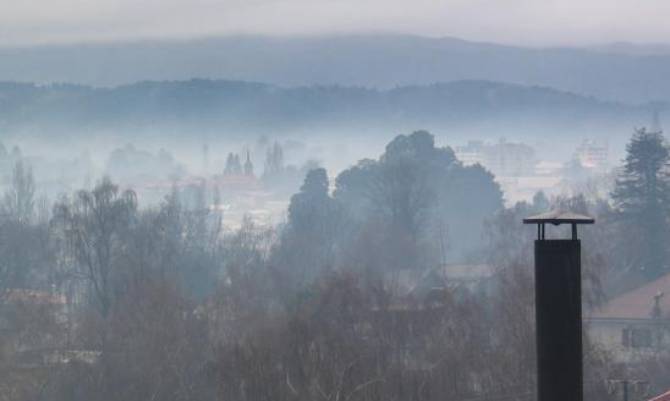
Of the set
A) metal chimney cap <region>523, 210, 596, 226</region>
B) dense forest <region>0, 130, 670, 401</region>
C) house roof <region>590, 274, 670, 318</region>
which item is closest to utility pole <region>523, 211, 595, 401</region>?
metal chimney cap <region>523, 210, 596, 226</region>

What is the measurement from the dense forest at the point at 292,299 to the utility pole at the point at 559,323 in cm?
1669

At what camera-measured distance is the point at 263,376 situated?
36781 mm

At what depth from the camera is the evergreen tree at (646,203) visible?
67.3 metres

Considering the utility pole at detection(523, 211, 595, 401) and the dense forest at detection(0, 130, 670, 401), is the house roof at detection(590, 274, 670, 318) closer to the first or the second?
the dense forest at detection(0, 130, 670, 401)

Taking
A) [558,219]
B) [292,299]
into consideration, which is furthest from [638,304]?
[558,219]

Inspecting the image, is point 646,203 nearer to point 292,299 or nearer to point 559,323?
point 292,299

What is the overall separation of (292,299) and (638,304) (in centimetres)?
1248

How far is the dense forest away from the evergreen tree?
7cm

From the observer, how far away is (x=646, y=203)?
6956 centimetres

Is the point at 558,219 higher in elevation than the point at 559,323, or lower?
higher

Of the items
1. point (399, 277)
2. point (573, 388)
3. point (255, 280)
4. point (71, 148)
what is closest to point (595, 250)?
point (399, 277)

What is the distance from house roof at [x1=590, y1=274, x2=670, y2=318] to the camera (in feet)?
178

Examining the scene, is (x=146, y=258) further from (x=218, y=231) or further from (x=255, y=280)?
(x=218, y=231)

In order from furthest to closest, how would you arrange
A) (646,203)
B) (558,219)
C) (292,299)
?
1. (646,203)
2. (292,299)
3. (558,219)
